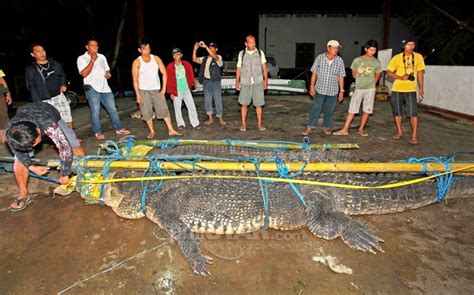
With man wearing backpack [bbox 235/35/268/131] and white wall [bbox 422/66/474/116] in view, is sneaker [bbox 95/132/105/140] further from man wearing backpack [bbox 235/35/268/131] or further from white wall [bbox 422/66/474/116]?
white wall [bbox 422/66/474/116]

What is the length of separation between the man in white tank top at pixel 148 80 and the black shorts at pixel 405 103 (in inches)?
164

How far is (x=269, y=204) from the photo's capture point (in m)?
2.68

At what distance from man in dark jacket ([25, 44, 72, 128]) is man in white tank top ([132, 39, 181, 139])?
3.92ft

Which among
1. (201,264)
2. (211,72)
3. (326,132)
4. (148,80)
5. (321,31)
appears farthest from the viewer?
(321,31)

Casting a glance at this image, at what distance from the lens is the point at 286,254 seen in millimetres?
2418

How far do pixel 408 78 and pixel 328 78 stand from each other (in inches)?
50.4

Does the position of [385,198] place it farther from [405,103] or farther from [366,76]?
[366,76]

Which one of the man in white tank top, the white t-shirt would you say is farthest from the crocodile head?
the white t-shirt

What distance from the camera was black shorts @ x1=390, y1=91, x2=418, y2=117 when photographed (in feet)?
15.8

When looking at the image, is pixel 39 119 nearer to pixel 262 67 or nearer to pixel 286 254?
pixel 286 254

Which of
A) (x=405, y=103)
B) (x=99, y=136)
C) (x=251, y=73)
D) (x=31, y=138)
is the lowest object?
(x=99, y=136)

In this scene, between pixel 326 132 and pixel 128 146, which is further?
pixel 326 132

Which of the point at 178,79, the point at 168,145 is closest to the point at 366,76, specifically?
the point at 178,79

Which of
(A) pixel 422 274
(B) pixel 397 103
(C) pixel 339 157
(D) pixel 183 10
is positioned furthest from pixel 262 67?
(D) pixel 183 10
